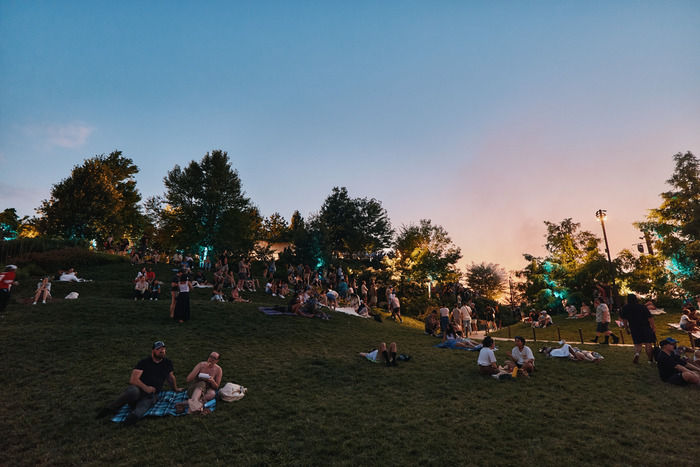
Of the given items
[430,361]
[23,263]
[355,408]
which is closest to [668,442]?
[355,408]

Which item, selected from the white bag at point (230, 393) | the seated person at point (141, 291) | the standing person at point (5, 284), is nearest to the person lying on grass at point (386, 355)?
the white bag at point (230, 393)

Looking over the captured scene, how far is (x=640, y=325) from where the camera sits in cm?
1161

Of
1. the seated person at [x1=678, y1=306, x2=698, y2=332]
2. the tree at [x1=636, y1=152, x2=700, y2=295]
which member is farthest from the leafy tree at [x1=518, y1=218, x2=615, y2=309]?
the seated person at [x1=678, y1=306, x2=698, y2=332]

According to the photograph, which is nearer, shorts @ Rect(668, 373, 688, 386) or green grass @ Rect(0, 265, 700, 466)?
green grass @ Rect(0, 265, 700, 466)

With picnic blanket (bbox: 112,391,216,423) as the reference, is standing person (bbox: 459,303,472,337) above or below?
above

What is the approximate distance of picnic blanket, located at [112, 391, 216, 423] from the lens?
6582mm

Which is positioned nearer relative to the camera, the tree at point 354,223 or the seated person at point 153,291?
the seated person at point 153,291

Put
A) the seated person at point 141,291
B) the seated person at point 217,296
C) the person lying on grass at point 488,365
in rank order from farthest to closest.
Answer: the seated person at point 217,296 → the seated person at point 141,291 → the person lying on grass at point 488,365

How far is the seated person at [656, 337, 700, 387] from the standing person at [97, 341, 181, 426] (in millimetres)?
12496

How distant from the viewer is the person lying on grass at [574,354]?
1192cm

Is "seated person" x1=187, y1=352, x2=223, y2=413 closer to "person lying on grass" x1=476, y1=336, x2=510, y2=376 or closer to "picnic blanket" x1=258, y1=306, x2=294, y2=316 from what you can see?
"person lying on grass" x1=476, y1=336, x2=510, y2=376

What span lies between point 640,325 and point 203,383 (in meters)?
13.9

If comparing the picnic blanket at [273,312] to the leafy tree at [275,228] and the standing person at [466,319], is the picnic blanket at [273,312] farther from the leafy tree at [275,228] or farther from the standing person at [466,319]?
the leafy tree at [275,228]

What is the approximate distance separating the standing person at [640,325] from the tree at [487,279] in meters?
64.5
